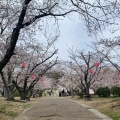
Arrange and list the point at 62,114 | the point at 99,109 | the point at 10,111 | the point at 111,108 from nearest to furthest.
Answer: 1. the point at 62,114
2. the point at 10,111
3. the point at 111,108
4. the point at 99,109

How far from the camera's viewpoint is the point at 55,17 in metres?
11.9

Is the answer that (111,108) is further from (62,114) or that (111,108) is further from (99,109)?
(62,114)

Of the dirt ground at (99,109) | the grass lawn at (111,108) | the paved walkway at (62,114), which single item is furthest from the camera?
the dirt ground at (99,109)

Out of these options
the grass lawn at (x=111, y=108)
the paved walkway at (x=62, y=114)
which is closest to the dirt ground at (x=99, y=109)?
the grass lawn at (x=111, y=108)

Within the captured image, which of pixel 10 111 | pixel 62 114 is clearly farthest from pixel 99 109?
pixel 10 111

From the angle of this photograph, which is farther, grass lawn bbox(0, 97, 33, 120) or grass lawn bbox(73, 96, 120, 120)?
grass lawn bbox(0, 97, 33, 120)

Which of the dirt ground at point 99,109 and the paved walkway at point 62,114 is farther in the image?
the dirt ground at point 99,109

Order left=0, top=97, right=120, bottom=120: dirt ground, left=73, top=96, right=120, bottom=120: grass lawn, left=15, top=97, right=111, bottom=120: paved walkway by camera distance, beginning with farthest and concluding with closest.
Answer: left=0, top=97, right=120, bottom=120: dirt ground → left=73, top=96, right=120, bottom=120: grass lawn → left=15, top=97, right=111, bottom=120: paved walkway

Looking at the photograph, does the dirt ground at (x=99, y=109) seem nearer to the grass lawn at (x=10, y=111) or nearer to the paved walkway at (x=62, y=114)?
the grass lawn at (x=10, y=111)

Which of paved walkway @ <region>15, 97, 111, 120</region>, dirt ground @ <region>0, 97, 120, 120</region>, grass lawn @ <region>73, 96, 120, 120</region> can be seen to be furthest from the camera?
dirt ground @ <region>0, 97, 120, 120</region>

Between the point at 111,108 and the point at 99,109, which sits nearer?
the point at 111,108

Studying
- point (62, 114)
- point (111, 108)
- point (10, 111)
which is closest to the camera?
point (62, 114)

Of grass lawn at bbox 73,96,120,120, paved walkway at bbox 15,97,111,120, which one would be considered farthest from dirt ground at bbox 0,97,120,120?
paved walkway at bbox 15,97,111,120

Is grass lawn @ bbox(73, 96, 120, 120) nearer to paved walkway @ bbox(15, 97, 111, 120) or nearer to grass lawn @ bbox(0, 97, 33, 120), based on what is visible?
paved walkway @ bbox(15, 97, 111, 120)
